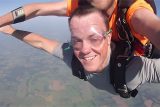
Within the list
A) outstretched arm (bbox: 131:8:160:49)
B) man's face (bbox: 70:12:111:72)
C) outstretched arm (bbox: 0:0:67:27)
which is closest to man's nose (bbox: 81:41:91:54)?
man's face (bbox: 70:12:111:72)

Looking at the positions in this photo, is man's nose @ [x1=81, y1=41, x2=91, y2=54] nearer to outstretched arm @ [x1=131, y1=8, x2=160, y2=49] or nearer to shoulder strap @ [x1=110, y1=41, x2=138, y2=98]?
shoulder strap @ [x1=110, y1=41, x2=138, y2=98]

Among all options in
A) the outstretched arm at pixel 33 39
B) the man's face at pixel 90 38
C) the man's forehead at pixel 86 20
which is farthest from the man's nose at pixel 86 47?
the outstretched arm at pixel 33 39

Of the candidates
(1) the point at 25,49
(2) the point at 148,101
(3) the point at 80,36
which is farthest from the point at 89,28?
(1) the point at 25,49

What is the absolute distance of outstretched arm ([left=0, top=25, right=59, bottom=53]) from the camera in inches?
175

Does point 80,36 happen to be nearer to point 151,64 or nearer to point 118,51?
point 118,51

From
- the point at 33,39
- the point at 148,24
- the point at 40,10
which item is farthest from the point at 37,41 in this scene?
the point at 148,24

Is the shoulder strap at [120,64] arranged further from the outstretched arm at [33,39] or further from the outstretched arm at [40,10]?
the outstretched arm at [33,39]

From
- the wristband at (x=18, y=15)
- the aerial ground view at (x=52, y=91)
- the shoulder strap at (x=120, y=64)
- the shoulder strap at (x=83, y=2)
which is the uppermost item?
the shoulder strap at (x=83, y=2)

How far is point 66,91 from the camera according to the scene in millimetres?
92125

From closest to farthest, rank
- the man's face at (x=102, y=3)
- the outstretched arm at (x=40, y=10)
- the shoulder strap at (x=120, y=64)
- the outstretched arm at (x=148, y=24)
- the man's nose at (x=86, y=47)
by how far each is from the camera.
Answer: the outstretched arm at (x=148, y=24) < the man's face at (x=102, y=3) < the man's nose at (x=86, y=47) < the shoulder strap at (x=120, y=64) < the outstretched arm at (x=40, y=10)

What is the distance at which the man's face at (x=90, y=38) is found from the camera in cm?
324

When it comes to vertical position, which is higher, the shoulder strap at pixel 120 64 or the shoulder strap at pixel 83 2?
the shoulder strap at pixel 83 2

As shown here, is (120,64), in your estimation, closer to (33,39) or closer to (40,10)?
(40,10)

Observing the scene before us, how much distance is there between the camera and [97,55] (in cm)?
333
